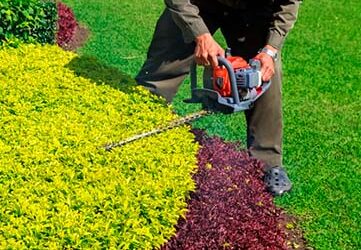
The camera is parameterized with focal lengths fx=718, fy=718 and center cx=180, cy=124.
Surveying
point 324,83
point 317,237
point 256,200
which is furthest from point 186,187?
point 324,83

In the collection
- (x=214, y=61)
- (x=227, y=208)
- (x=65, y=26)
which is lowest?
(x=65, y=26)

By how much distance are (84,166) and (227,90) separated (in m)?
0.83

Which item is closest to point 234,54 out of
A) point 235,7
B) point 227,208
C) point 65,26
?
point 235,7

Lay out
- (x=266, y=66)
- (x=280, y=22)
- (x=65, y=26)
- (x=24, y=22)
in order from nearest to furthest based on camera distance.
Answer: (x=266, y=66)
(x=280, y=22)
(x=24, y=22)
(x=65, y=26)

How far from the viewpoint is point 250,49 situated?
4.07 meters

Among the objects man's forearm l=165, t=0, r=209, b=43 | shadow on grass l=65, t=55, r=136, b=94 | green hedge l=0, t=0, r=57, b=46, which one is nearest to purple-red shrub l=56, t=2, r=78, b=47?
green hedge l=0, t=0, r=57, b=46

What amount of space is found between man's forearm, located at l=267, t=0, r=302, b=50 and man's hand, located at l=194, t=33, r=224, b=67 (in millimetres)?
422

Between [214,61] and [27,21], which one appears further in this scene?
[27,21]

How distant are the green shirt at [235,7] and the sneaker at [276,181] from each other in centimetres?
75

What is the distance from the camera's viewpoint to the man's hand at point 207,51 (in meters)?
3.44

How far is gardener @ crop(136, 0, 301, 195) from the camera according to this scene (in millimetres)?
3838

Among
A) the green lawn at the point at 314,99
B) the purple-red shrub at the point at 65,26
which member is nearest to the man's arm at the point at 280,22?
the green lawn at the point at 314,99

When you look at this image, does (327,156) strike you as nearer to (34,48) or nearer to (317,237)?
(317,237)

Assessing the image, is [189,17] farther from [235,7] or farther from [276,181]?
[276,181]
